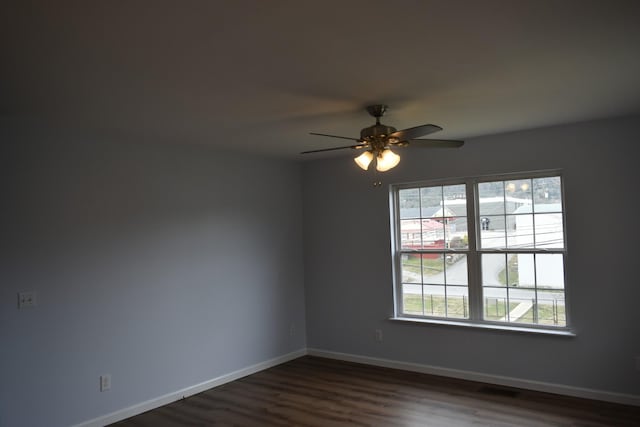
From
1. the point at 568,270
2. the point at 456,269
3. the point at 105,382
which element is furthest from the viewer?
the point at 456,269

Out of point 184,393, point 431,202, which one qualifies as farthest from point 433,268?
point 184,393

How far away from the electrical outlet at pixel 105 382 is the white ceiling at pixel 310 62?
78.7 inches

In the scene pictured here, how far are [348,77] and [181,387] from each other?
10.8 feet

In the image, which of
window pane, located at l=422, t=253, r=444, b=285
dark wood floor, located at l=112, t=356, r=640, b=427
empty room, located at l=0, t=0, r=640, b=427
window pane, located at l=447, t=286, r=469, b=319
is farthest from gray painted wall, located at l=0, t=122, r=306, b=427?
window pane, located at l=447, t=286, r=469, b=319

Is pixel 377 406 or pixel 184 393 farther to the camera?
pixel 184 393

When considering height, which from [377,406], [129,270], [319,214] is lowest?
[377,406]

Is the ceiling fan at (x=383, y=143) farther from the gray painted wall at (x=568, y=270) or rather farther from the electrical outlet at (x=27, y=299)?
the electrical outlet at (x=27, y=299)

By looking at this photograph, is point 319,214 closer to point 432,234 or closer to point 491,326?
point 432,234

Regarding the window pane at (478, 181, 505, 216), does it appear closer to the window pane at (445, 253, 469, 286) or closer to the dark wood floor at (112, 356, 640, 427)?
the window pane at (445, 253, 469, 286)

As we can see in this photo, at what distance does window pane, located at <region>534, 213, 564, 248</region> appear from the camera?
434 centimetres

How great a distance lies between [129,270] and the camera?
4.08m

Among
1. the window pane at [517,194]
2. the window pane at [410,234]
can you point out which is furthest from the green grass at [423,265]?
the window pane at [517,194]

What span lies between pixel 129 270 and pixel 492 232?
3431mm

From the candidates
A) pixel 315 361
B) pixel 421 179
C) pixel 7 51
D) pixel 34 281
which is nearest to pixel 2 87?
pixel 7 51
